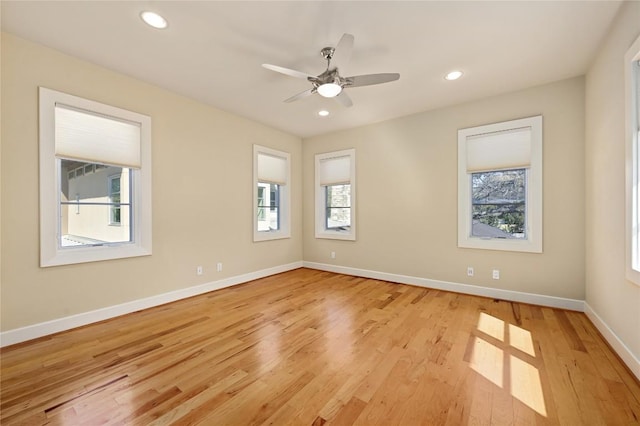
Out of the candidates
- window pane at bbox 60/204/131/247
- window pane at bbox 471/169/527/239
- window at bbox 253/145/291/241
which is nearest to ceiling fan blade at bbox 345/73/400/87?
window pane at bbox 471/169/527/239

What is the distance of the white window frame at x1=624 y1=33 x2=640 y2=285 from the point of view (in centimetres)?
191

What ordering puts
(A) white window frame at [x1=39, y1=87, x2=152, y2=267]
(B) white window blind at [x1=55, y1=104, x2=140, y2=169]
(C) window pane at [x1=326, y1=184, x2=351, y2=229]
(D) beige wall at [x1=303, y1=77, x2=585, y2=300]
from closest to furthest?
(A) white window frame at [x1=39, y1=87, x2=152, y2=267], (B) white window blind at [x1=55, y1=104, x2=140, y2=169], (D) beige wall at [x1=303, y1=77, x2=585, y2=300], (C) window pane at [x1=326, y1=184, x2=351, y2=229]

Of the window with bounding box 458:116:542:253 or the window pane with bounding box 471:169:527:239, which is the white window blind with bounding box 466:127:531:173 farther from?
the window pane with bounding box 471:169:527:239

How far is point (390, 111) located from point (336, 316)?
3.17m

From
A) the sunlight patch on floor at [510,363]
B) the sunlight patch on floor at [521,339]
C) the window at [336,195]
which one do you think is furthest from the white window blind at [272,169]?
the sunlight patch on floor at [521,339]

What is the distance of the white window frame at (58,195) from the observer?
2.50m

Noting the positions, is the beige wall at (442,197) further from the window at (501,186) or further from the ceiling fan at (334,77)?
the ceiling fan at (334,77)

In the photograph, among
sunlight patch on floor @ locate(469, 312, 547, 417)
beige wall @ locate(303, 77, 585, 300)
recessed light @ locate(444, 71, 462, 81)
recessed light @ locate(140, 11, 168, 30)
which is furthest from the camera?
beige wall @ locate(303, 77, 585, 300)

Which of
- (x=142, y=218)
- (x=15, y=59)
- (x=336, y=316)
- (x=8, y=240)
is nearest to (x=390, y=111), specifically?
(x=336, y=316)

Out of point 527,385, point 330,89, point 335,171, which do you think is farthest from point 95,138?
point 527,385

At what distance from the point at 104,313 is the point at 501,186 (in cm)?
519

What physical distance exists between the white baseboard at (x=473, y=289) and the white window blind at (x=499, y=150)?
5.50ft

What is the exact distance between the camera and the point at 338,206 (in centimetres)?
530

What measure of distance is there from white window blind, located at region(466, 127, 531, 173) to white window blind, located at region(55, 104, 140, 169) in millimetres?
4481
